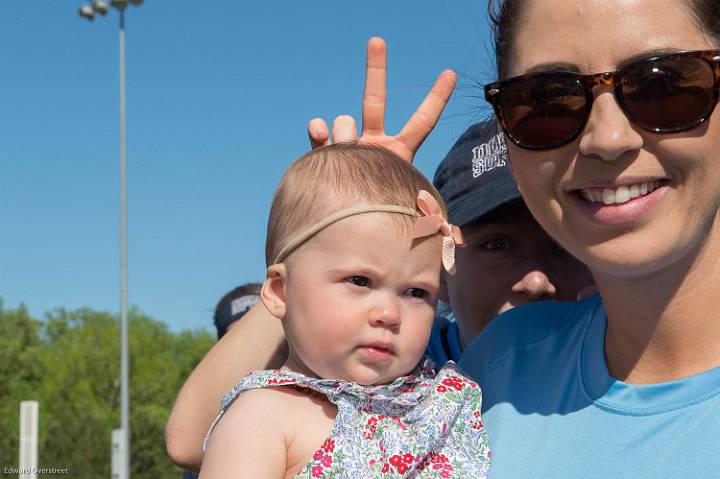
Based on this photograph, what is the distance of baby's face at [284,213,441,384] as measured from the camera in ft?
8.54

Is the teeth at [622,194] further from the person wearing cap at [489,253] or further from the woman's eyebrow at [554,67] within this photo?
the person wearing cap at [489,253]

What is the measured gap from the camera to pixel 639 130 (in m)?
2.15

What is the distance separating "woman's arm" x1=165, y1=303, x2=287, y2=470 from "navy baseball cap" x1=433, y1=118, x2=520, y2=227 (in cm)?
94

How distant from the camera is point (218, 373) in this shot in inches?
123

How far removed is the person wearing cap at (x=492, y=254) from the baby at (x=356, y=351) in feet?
2.71

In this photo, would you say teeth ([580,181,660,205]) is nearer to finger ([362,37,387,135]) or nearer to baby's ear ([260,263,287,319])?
baby's ear ([260,263,287,319])

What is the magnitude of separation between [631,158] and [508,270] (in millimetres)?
1519

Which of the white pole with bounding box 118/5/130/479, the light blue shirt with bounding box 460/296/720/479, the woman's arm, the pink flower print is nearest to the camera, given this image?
the light blue shirt with bounding box 460/296/720/479

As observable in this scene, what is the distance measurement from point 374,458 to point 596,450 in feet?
2.06

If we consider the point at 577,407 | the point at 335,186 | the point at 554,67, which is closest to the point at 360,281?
the point at 335,186

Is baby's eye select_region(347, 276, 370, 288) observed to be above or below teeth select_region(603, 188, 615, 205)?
below

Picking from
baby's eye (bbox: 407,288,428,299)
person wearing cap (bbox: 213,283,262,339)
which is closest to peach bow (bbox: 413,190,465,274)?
baby's eye (bbox: 407,288,428,299)

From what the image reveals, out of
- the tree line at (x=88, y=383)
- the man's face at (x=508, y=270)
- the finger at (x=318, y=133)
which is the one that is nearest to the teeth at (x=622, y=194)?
the finger at (x=318, y=133)

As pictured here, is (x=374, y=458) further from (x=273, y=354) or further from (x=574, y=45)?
(x=574, y=45)
